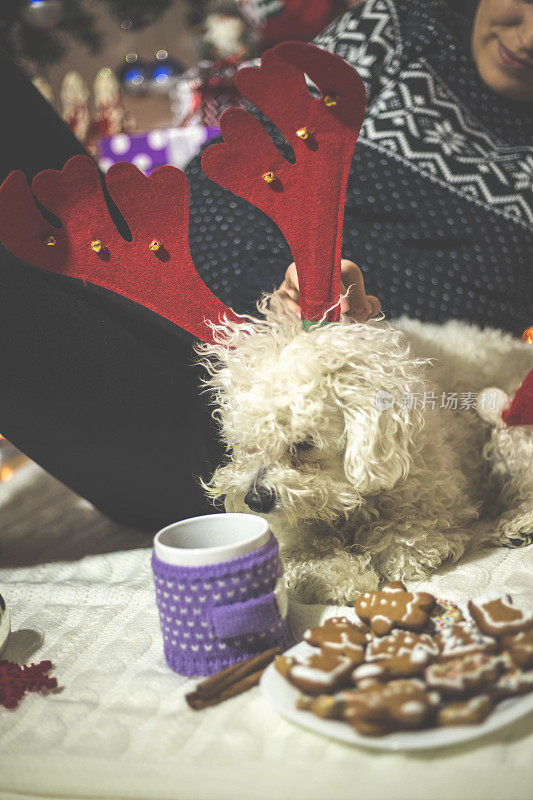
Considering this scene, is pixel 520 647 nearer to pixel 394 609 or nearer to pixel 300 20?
pixel 394 609

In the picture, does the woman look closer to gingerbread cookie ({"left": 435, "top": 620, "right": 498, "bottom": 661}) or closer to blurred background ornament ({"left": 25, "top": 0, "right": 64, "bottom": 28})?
gingerbread cookie ({"left": 435, "top": 620, "right": 498, "bottom": 661})

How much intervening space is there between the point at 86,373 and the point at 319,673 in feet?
1.68

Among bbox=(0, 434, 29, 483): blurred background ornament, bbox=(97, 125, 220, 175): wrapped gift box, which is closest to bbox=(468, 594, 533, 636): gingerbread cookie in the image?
bbox=(0, 434, 29, 483): blurred background ornament

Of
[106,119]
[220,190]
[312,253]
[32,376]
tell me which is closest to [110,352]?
[32,376]

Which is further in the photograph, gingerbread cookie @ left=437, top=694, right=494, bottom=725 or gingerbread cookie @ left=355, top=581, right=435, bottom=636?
gingerbread cookie @ left=355, top=581, right=435, bottom=636

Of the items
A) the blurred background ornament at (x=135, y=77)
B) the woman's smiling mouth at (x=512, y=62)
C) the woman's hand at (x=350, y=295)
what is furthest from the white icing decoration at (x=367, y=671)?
the blurred background ornament at (x=135, y=77)

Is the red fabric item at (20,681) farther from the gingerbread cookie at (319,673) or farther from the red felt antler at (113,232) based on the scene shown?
the red felt antler at (113,232)

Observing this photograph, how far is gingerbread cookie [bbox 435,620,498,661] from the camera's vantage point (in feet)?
A: 1.81

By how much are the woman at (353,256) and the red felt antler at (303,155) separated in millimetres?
106

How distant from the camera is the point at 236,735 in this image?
0.55 meters

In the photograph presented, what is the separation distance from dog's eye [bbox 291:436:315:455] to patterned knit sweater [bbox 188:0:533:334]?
36 cm

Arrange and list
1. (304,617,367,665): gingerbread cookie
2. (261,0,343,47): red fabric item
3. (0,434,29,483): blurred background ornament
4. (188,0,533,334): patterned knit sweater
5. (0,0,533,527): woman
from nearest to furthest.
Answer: (304,617,367,665): gingerbread cookie
(0,0,533,527): woman
(188,0,533,334): patterned knit sweater
(0,434,29,483): blurred background ornament
(261,0,343,47): red fabric item

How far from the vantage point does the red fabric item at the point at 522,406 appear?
33.7 inches

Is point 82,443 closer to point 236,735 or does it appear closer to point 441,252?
point 236,735
